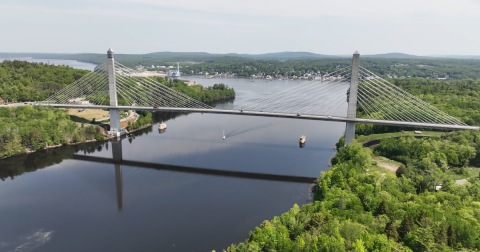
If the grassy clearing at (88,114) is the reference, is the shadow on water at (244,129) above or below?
below

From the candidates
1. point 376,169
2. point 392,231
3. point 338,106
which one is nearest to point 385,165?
point 376,169

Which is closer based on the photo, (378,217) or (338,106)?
(378,217)

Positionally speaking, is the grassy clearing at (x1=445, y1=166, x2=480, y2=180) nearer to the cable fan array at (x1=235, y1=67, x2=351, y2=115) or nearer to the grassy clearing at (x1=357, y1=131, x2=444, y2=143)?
the grassy clearing at (x1=357, y1=131, x2=444, y2=143)

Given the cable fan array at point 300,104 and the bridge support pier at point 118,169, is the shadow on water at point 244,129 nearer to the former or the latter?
the cable fan array at point 300,104

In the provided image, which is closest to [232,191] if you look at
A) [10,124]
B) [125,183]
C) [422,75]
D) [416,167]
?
[125,183]

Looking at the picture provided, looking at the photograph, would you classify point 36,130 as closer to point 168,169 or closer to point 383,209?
point 168,169

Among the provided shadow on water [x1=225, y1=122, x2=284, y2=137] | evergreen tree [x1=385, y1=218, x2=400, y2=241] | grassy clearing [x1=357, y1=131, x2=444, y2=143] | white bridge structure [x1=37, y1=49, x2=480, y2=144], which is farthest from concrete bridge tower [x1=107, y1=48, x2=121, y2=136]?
evergreen tree [x1=385, y1=218, x2=400, y2=241]

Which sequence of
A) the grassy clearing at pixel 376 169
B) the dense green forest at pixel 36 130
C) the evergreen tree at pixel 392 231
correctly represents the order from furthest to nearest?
the dense green forest at pixel 36 130, the grassy clearing at pixel 376 169, the evergreen tree at pixel 392 231

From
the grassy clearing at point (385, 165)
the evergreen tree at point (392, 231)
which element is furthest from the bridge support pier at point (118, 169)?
the grassy clearing at point (385, 165)
